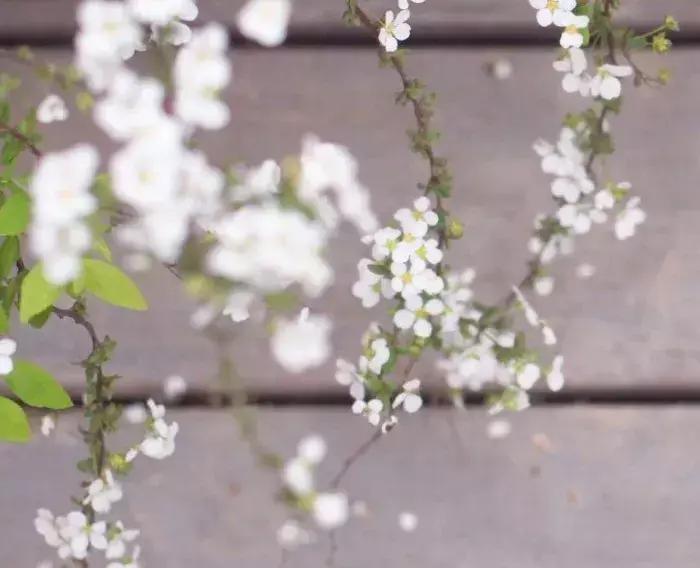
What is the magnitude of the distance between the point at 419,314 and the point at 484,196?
178 mm

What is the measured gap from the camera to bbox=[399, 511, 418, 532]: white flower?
623mm

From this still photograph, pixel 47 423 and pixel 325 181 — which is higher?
pixel 325 181

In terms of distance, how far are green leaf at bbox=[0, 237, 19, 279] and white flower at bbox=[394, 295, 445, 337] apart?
0.80ft

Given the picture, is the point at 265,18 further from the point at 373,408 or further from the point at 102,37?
the point at 373,408

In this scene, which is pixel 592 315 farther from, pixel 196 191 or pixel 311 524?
pixel 196 191

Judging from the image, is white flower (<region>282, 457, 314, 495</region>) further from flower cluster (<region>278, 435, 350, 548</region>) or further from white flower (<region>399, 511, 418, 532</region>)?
white flower (<region>399, 511, 418, 532</region>)

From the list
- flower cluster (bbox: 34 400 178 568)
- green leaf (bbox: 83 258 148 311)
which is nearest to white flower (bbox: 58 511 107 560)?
flower cluster (bbox: 34 400 178 568)

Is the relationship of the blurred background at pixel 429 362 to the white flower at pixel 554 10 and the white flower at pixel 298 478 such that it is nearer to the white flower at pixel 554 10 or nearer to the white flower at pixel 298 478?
the white flower at pixel 554 10

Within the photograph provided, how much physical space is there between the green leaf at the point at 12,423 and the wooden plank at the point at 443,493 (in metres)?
0.23

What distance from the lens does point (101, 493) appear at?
493mm

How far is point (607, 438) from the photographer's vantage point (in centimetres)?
62

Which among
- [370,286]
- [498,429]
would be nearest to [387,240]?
[370,286]

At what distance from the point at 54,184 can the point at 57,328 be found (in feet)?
1.30

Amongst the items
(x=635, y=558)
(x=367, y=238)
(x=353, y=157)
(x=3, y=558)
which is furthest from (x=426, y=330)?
(x=3, y=558)
